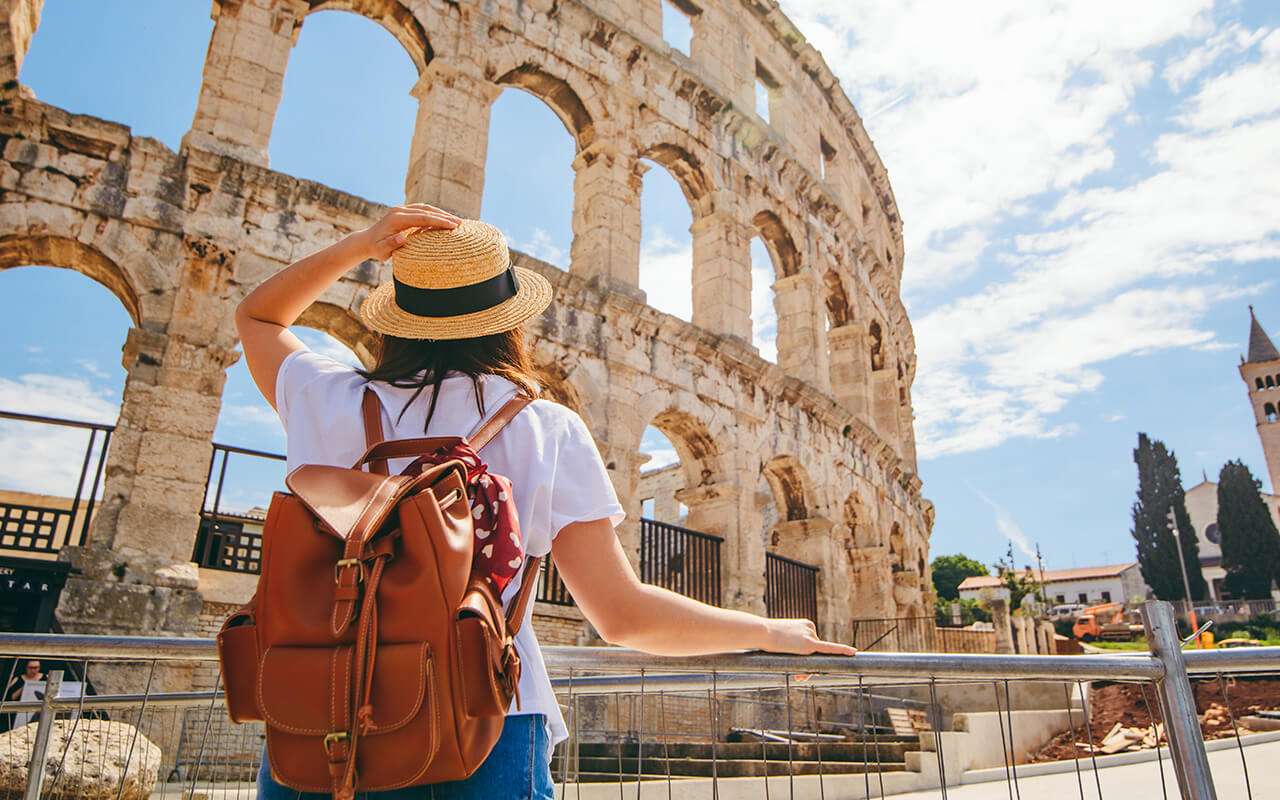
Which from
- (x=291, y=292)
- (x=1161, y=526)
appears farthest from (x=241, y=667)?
(x=1161, y=526)

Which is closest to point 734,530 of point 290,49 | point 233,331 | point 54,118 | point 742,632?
point 233,331

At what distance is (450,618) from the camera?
1.10 m

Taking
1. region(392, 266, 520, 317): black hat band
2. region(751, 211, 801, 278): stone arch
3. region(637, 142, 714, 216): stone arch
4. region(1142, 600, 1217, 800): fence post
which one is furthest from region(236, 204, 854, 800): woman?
region(751, 211, 801, 278): stone arch

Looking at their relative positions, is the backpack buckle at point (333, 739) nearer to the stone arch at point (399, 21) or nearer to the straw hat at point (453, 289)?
the straw hat at point (453, 289)

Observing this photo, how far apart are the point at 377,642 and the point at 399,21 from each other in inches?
428

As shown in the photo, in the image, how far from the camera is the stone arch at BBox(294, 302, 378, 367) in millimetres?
8883

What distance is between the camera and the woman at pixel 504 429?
1381 millimetres

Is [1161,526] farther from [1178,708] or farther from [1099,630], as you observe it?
[1178,708]

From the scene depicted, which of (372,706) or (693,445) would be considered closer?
(372,706)

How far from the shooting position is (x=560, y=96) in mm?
11859

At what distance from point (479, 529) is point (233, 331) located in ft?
26.1

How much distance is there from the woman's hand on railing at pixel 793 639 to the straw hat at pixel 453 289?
2.65 ft

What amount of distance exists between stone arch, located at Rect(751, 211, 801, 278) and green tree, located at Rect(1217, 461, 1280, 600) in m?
41.1

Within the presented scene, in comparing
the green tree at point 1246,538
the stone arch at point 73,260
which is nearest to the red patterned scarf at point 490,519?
the stone arch at point 73,260
